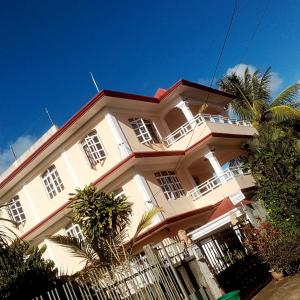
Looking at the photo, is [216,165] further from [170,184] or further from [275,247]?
[275,247]

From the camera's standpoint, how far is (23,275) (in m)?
12.7

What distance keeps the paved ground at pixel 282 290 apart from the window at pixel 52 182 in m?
13.6

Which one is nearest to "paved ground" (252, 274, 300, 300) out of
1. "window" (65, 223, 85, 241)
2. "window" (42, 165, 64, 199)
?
"window" (65, 223, 85, 241)

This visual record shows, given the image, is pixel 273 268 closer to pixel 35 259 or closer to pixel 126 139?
pixel 35 259

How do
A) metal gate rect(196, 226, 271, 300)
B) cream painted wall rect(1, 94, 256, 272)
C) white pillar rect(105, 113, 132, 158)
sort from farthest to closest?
white pillar rect(105, 113, 132, 158), cream painted wall rect(1, 94, 256, 272), metal gate rect(196, 226, 271, 300)

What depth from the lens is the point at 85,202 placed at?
15.2 meters

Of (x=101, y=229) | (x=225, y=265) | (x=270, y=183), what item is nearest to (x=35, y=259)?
(x=101, y=229)

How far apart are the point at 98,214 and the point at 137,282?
19.3 feet

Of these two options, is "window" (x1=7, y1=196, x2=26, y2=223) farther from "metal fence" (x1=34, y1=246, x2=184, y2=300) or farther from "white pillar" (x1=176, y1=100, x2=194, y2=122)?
"metal fence" (x1=34, y1=246, x2=184, y2=300)

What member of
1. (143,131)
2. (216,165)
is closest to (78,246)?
(143,131)

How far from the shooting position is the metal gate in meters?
11.3

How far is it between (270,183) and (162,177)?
7242 mm

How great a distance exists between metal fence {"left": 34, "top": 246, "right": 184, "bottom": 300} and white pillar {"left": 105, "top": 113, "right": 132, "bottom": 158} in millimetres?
10378

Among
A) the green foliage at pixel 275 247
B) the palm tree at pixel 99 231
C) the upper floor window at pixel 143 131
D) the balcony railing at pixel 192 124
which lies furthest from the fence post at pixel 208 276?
the balcony railing at pixel 192 124
